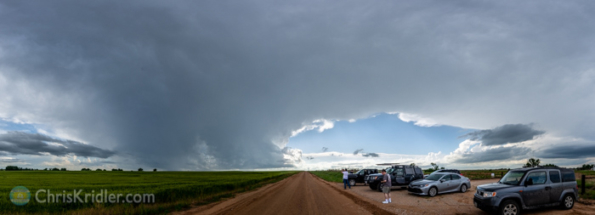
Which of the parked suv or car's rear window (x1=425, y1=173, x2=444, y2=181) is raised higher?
car's rear window (x1=425, y1=173, x2=444, y2=181)

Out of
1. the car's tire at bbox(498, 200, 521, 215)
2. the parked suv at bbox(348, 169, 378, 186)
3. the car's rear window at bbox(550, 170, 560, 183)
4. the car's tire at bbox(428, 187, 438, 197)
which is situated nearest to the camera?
the car's tire at bbox(498, 200, 521, 215)

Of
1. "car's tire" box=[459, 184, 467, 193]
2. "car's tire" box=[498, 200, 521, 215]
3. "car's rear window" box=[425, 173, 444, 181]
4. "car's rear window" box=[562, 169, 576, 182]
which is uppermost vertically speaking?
"car's rear window" box=[562, 169, 576, 182]

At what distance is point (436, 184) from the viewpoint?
19875 mm

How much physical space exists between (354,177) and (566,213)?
24965 millimetres

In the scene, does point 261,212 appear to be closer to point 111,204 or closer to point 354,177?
point 111,204

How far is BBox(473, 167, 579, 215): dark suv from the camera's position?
421 inches

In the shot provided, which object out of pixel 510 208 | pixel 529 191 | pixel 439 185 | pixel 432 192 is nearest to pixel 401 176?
pixel 439 185

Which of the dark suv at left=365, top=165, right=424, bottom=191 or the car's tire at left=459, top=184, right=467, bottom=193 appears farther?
the dark suv at left=365, top=165, right=424, bottom=191

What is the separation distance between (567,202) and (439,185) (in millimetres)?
8504

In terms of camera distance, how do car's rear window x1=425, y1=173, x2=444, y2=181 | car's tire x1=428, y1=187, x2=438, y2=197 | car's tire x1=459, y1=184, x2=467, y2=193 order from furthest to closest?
car's tire x1=459, y1=184, x2=467, y2=193, car's rear window x1=425, y1=173, x2=444, y2=181, car's tire x1=428, y1=187, x2=438, y2=197

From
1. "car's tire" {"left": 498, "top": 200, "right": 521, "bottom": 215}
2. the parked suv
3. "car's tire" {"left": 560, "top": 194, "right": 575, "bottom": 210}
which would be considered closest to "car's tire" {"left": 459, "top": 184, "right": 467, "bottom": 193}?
"car's tire" {"left": 560, "top": 194, "right": 575, "bottom": 210}

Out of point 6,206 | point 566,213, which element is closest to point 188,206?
point 6,206

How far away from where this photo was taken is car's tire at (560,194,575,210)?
11.7m

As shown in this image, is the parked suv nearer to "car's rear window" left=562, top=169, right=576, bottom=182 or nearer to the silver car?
the silver car
